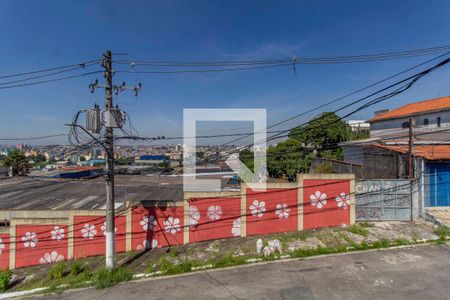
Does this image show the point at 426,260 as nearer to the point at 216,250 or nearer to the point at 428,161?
the point at 428,161

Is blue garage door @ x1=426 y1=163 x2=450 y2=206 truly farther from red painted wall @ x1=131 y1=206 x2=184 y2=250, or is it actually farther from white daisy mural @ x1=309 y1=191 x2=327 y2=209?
red painted wall @ x1=131 y1=206 x2=184 y2=250

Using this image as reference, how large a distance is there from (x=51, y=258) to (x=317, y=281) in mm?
9954

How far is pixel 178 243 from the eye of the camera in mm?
9375

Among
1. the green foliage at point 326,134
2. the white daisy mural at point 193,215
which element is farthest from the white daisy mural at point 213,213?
the green foliage at point 326,134

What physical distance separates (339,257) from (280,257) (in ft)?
5.81

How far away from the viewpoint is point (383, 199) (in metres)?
9.95

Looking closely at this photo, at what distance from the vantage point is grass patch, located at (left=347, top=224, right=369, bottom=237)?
896cm

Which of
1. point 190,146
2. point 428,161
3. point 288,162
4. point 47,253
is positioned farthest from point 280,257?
point 288,162

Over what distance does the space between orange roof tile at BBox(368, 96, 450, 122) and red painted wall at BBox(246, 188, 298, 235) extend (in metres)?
23.2

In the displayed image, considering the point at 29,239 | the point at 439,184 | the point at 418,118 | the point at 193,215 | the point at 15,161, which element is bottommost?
the point at 29,239

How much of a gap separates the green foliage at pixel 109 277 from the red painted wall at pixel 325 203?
6.54 m

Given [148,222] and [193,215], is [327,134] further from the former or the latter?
[148,222]

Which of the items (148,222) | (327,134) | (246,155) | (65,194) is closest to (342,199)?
(148,222)

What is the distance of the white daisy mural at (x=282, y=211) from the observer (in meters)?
9.63
